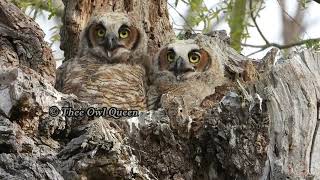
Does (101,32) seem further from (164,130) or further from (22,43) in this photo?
(164,130)

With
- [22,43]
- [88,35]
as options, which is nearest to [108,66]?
[88,35]

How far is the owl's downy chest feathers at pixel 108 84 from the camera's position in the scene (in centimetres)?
394

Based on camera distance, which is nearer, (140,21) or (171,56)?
(171,56)

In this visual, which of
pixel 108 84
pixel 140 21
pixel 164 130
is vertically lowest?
pixel 164 130

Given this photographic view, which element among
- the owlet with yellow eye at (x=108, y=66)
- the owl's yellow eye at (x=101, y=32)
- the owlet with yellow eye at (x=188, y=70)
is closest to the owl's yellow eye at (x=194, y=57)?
the owlet with yellow eye at (x=188, y=70)

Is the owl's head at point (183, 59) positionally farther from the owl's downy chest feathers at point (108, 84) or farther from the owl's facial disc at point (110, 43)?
the owl's facial disc at point (110, 43)

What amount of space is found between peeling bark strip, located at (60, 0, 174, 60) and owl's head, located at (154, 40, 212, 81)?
0.26m

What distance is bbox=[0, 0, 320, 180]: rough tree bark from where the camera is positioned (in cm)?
245

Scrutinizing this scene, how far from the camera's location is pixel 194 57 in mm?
4211

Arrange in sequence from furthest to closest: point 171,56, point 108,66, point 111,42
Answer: point 111,42
point 108,66
point 171,56

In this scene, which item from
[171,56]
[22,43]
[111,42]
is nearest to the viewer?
[22,43]

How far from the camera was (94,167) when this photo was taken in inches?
95.5

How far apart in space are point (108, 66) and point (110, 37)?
0.24 metres

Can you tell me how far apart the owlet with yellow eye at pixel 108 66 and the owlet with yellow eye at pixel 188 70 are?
0.15m
